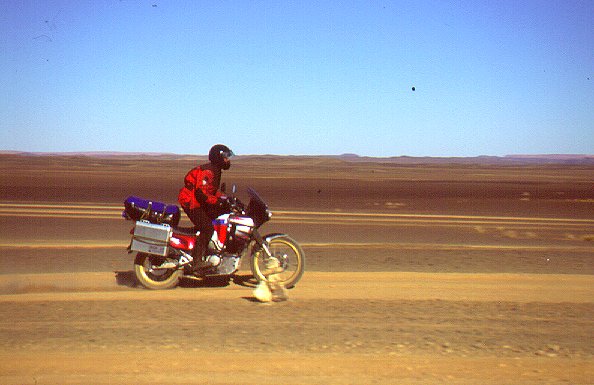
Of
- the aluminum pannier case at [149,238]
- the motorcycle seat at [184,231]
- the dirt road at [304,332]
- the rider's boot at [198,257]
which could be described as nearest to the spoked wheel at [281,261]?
the dirt road at [304,332]

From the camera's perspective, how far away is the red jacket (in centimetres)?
807

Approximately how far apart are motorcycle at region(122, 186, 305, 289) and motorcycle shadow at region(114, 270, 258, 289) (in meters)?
0.26

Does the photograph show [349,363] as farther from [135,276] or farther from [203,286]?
[135,276]

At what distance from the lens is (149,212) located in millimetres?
8500

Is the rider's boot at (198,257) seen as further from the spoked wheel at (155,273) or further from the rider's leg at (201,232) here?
the spoked wheel at (155,273)

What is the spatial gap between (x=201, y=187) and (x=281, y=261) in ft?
5.00

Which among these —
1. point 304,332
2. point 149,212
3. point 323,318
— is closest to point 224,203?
point 149,212

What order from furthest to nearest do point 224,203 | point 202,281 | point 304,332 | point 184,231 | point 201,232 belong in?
point 202,281 < point 184,231 < point 224,203 < point 201,232 < point 304,332

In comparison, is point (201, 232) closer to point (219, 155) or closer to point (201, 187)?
point (201, 187)

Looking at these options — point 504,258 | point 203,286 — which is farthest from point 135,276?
point 504,258

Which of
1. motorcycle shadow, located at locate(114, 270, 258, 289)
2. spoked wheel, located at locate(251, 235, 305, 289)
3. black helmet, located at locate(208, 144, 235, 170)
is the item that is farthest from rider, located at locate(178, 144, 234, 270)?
spoked wheel, located at locate(251, 235, 305, 289)

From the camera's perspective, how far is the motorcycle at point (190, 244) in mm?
8398

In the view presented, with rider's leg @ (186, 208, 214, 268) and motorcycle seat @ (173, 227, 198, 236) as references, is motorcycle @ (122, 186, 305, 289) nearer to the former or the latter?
motorcycle seat @ (173, 227, 198, 236)

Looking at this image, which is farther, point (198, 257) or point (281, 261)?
point (281, 261)
